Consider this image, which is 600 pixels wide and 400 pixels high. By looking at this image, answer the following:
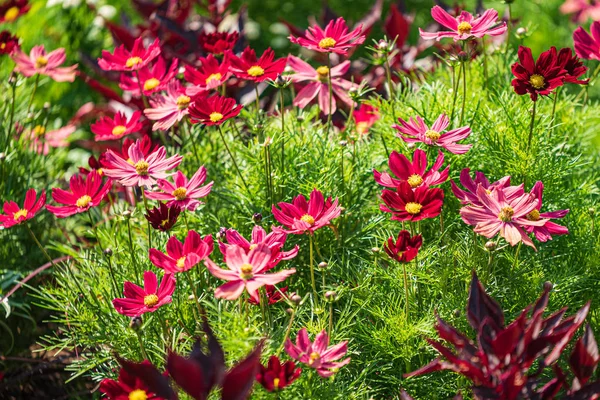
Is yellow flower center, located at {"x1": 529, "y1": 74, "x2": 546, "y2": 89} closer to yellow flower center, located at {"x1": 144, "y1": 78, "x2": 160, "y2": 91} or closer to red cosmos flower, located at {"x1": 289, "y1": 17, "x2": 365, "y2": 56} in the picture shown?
red cosmos flower, located at {"x1": 289, "y1": 17, "x2": 365, "y2": 56}

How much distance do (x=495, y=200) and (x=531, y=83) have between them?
8.6 inches

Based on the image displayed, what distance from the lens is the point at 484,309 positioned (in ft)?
3.08

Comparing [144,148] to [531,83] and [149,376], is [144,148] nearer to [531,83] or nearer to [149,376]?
[149,376]

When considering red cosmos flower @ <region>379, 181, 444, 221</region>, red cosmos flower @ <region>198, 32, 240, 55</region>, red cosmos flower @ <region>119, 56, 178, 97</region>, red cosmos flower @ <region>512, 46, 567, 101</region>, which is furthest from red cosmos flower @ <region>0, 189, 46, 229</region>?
red cosmos flower @ <region>512, 46, 567, 101</region>

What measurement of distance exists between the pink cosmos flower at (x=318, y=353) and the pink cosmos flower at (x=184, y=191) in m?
0.32

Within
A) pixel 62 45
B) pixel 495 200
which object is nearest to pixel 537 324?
pixel 495 200

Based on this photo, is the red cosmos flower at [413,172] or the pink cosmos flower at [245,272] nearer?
the pink cosmos flower at [245,272]

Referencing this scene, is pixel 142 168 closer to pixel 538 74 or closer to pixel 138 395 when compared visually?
→ pixel 138 395

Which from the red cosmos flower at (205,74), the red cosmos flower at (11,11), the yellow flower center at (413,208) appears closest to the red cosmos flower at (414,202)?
the yellow flower center at (413,208)

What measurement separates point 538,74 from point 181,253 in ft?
2.08

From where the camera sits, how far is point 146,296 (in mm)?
1085

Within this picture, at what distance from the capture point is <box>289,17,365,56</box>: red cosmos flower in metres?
1.28

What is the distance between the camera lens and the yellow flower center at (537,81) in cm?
114

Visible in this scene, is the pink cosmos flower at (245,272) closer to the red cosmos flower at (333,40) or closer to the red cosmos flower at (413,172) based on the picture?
the red cosmos flower at (413,172)
